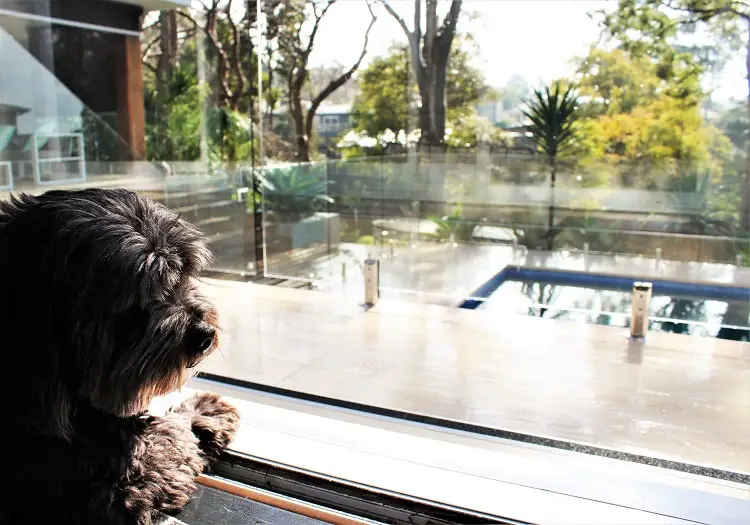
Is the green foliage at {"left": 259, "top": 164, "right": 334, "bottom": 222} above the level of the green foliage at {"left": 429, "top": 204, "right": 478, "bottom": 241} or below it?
above

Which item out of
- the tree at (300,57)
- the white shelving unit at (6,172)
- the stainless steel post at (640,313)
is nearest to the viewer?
the white shelving unit at (6,172)

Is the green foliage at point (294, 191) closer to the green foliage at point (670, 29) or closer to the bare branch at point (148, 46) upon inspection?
the bare branch at point (148, 46)

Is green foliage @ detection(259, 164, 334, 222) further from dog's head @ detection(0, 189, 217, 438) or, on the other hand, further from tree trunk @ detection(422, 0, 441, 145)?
dog's head @ detection(0, 189, 217, 438)

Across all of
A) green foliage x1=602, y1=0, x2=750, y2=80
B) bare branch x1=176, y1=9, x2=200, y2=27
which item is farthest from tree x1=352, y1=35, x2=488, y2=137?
bare branch x1=176, y1=9, x2=200, y2=27

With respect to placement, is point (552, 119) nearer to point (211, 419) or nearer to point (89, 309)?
→ point (211, 419)

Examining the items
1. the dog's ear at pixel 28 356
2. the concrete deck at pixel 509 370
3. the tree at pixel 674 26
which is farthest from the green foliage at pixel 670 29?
the dog's ear at pixel 28 356

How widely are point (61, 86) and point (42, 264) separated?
377 centimetres

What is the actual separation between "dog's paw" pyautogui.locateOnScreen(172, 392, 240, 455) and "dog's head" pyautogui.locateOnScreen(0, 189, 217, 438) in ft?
1.08

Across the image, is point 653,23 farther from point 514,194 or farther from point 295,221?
point 295,221

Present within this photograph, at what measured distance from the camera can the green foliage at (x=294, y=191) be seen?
19.6ft

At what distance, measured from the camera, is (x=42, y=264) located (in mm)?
896

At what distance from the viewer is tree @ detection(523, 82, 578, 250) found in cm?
595

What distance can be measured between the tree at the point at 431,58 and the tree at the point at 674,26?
4.76ft

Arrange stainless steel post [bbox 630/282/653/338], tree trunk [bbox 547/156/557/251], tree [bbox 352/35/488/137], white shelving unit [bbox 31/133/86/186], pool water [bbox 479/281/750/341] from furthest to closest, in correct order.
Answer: tree trunk [bbox 547/156/557/251], tree [bbox 352/35/488/137], pool water [bbox 479/281/750/341], stainless steel post [bbox 630/282/653/338], white shelving unit [bbox 31/133/86/186]
